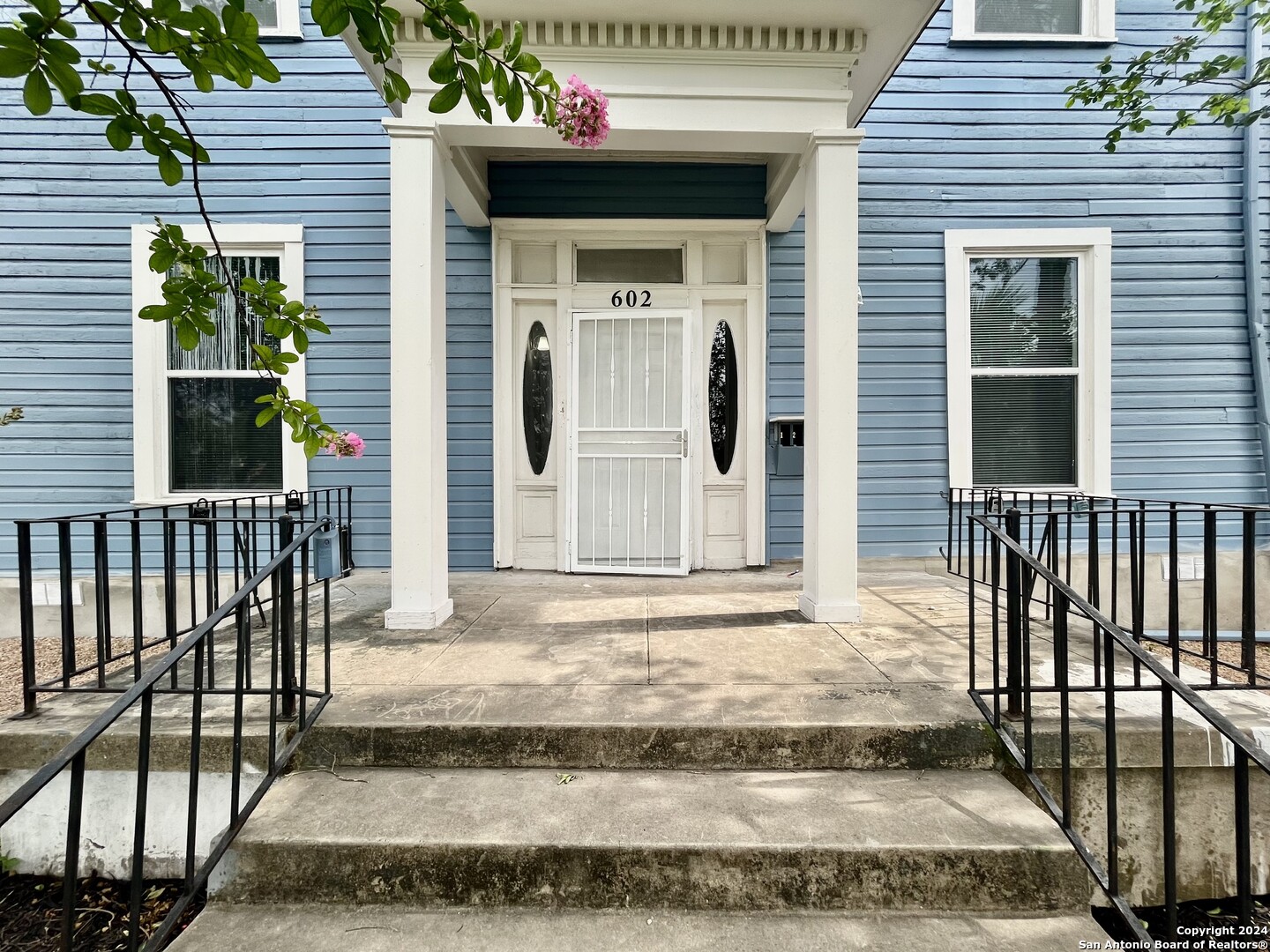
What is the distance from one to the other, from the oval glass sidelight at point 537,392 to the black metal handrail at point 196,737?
7.89ft

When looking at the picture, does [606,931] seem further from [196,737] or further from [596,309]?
[596,309]

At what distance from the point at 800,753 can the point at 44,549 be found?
5499 mm

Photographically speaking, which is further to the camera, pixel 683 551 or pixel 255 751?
pixel 683 551

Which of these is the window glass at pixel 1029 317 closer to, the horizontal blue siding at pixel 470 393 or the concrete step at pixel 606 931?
the horizontal blue siding at pixel 470 393

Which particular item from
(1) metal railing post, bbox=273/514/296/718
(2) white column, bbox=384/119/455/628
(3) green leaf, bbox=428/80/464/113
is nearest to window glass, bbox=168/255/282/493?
(2) white column, bbox=384/119/455/628

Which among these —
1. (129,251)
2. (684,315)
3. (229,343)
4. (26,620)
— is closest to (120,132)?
(26,620)

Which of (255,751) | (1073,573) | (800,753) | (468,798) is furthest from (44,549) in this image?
(1073,573)

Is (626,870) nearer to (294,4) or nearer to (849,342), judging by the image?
(849,342)

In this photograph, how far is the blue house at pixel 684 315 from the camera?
178 inches

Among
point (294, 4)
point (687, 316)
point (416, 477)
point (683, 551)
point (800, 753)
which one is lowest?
point (800, 753)

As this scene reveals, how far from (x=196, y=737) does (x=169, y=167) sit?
1455mm

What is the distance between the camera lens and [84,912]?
2.01m

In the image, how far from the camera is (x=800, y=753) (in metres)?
2.10

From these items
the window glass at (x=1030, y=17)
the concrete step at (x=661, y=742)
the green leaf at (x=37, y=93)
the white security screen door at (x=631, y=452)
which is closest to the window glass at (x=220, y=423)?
the white security screen door at (x=631, y=452)
